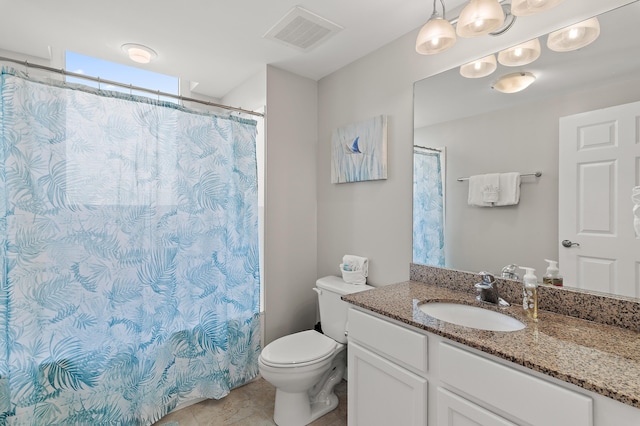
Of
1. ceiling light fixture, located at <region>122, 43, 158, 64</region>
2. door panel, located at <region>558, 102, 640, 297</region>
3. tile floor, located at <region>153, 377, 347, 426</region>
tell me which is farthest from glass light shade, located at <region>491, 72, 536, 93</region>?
ceiling light fixture, located at <region>122, 43, 158, 64</region>

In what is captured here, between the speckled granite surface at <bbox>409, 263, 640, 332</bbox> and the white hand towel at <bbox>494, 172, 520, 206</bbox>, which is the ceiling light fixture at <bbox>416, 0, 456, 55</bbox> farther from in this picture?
the speckled granite surface at <bbox>409, 263, 640, 332</bbox>

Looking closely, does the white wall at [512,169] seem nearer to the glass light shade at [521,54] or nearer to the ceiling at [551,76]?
the ceiling at [551,76]

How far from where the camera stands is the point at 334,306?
6.86 feet

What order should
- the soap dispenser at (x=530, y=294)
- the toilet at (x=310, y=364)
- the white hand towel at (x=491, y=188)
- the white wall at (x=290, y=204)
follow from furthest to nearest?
the white wall at (x=290, y=204), the toilet at (x=310, y=364), the white hand towel at (x=491, y=188), the soap dispenser at (x=530, y=294)

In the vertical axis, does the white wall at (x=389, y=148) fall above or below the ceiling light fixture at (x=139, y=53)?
below

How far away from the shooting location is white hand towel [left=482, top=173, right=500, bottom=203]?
150cm

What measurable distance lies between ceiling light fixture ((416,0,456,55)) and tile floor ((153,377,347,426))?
85.1 inches

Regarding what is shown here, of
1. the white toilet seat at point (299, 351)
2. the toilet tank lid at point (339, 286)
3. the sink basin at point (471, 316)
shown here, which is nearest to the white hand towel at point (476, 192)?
the sink basin at point (471, 316)

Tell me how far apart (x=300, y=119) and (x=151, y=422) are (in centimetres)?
231

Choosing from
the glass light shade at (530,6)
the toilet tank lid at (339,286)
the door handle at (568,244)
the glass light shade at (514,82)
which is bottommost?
the toilet tank lid at (339,286)

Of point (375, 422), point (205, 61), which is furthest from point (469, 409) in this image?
point (205, 61)

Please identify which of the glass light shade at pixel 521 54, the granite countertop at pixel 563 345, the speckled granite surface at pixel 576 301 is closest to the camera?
the granite countertop at pixel 563 345

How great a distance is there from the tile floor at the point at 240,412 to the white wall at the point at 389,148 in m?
0.88

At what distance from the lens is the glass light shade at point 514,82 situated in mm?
1407
